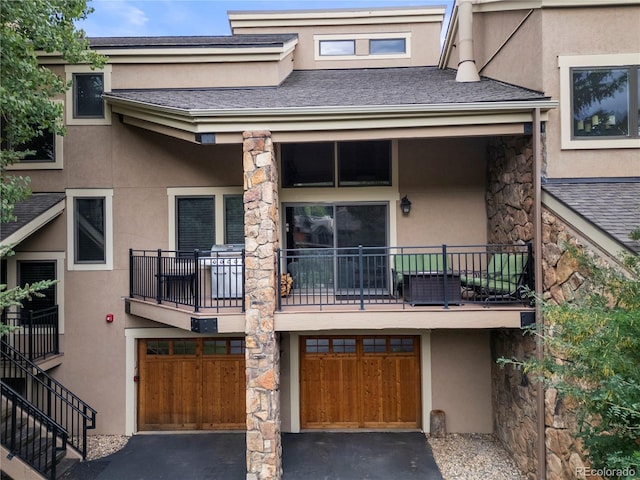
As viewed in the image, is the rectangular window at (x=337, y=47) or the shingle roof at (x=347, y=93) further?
the rectangular window at (x=337, y=47)

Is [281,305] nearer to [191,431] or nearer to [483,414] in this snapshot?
[191,431]

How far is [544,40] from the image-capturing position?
6.01 metres

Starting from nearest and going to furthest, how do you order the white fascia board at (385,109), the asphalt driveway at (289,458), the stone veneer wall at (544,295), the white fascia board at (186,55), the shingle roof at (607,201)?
1. the shingle roof at (607,201)
2. the stone veneer wall at (544,295)
3. the white fascia board at (385,109)
4. the asphalt driveway at (289,458)
5. the white fascia board at (186,55)

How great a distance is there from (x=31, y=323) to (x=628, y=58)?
10.9 meters

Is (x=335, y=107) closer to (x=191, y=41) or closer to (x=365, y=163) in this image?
(x=365, y=163)

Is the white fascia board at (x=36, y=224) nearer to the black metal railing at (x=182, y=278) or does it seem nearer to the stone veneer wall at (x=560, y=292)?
the black metal railing at (x=182, y=278)

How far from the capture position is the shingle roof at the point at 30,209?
21.0 feet

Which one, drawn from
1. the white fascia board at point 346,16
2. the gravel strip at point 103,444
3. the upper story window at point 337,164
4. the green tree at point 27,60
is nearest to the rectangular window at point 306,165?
the upper story window at point 337,164

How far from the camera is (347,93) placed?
6.87 metres

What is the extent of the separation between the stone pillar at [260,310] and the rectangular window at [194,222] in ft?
7.30

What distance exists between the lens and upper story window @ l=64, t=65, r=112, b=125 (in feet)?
24.6

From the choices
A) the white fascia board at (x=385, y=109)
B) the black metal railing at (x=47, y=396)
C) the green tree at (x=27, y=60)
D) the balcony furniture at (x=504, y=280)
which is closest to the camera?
the green tree at (x=27, y=60)

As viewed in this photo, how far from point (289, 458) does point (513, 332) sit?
436 cm

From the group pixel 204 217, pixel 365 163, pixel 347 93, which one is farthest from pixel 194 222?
pixel 347 93
